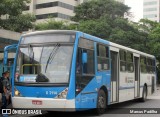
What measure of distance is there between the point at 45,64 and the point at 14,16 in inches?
809

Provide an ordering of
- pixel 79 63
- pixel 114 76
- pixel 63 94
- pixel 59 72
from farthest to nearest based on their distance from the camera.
A: pixel 114 76
pixel 79 63
pixel 59 72
pixel 63 94

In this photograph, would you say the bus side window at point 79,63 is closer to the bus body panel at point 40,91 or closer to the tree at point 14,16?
the bus body panel at point 40,91

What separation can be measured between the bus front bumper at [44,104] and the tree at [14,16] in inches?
750

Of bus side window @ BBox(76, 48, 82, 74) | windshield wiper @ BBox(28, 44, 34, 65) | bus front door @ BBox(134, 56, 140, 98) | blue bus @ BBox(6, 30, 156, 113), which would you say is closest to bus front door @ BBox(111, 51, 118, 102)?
blue bus @ BBox(6, 30, 156, 113)

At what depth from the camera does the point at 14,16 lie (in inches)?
1197

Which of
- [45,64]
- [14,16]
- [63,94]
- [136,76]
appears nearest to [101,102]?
[63,94]

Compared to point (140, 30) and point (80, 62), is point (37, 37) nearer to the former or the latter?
point (80, 62)

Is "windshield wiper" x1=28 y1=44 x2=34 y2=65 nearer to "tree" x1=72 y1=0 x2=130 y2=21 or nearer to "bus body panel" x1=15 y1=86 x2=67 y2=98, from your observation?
"bus body panel" x1=15 y1=86 x2=67 y2=98

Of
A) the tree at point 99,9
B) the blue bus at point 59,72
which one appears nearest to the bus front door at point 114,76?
the blue bus at point 59,72

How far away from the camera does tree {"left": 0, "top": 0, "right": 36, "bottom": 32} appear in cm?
2897

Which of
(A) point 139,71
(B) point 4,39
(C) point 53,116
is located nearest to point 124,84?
A: (A) point 139,71

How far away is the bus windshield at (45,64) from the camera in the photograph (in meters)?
10.7

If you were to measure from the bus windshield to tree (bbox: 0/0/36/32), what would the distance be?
18.4m

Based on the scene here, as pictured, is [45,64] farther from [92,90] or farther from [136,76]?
[136,76]
